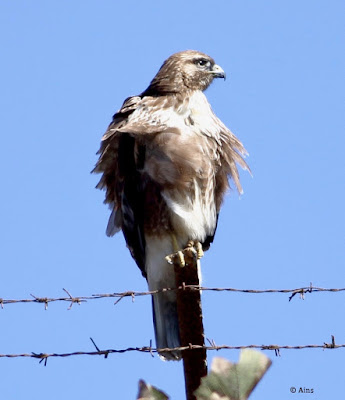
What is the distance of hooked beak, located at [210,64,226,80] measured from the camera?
6.84m

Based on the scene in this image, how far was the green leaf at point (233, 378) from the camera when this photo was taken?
273 centimetres

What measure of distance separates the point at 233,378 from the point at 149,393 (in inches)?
9.9

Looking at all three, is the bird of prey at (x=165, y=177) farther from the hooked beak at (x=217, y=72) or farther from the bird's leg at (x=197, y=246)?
the hooked beak at (x=217, y=72)

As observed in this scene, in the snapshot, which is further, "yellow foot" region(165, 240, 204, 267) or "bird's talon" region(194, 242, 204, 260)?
"bird's talon" region(194, 242, 204, 260)

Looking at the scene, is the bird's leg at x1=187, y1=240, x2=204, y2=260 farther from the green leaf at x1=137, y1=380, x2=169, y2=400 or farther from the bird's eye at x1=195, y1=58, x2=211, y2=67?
the green leaf at x1=137, y1=380, x2=169, y2=400

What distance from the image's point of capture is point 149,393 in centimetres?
279

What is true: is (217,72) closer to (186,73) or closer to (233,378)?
(186,73)


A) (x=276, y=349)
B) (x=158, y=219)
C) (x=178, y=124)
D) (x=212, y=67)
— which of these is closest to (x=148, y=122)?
(x=178, y=124)

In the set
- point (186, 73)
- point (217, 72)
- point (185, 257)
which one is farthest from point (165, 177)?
point (217, 72)

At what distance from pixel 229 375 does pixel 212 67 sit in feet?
14.4

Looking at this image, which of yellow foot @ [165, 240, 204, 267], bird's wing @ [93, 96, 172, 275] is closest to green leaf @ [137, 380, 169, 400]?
yellow foot @ [165, 240, 204, 267]

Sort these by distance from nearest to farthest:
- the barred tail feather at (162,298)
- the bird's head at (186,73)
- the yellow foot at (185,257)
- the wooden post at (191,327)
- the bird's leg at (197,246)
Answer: the wooden post at (191,327) → the yellow foot at (185,257) → the barred tail feather at (162,298) → the bird's leg at (197,246) → the bird's head at (186,73)

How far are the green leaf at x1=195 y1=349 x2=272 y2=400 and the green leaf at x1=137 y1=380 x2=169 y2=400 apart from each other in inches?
4.6

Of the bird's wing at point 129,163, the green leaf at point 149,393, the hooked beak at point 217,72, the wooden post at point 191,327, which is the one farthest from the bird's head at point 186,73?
the green leaf at point 149,393
